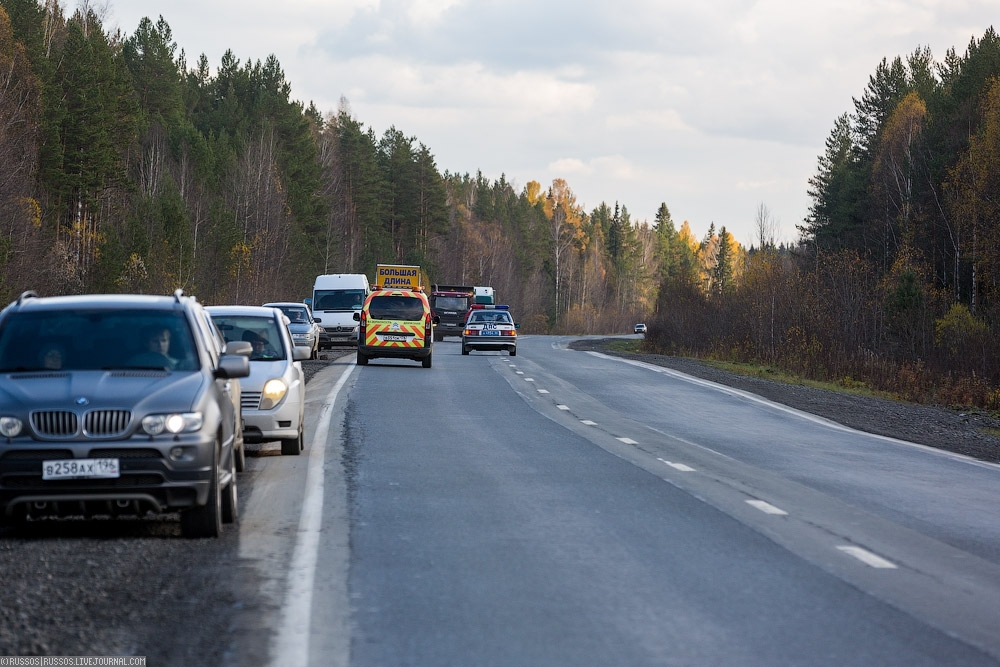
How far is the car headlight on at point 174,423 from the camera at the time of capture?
331 inches

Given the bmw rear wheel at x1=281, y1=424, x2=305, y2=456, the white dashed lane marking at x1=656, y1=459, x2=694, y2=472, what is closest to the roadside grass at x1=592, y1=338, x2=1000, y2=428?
A: the white dashed lane marking at x1=656, y1=459, x2=694, y2=472

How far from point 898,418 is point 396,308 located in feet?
48.1

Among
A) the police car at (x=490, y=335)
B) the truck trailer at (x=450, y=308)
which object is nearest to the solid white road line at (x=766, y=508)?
the police car at (x=490, y=335)

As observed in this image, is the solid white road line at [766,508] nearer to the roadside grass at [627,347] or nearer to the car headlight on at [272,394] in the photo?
the car headlight on at [272,394]

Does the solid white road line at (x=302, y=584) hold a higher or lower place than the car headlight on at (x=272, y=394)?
lower

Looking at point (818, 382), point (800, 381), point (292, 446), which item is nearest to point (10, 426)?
point (292, 446)

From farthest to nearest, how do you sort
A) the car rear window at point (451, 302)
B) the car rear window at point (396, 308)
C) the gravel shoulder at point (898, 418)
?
the car rear window at point (451, 302)
the car rear window at point (396, 308)
the gravel shoulder at point (898, 418)

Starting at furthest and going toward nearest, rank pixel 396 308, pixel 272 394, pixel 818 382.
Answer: pixel 818 382, pixel 396 308, pixel 272 394

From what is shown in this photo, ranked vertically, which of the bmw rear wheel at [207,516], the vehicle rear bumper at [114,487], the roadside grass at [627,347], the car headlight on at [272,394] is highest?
the car headlight on at [272,394]

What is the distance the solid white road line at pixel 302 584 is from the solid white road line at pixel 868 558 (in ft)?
11.6

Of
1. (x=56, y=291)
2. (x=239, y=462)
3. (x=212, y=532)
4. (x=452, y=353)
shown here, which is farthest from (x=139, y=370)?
(x=56, y=291)

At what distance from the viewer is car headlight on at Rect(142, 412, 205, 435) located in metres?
8.40

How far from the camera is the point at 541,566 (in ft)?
26.1

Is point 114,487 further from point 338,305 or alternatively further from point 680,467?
point 338,305
